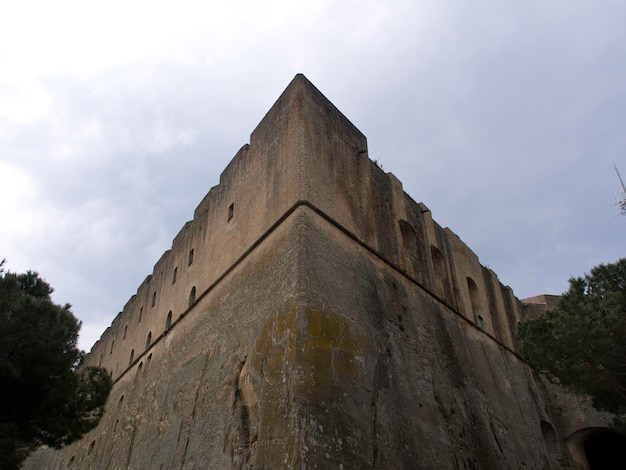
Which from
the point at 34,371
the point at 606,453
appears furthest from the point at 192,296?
the point at 606,453

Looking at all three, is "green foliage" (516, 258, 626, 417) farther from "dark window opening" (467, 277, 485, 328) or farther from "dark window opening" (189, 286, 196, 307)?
"dark window opening" (189, 286, 196, 307)

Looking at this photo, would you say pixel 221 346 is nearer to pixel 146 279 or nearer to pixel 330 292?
pixel 330 292

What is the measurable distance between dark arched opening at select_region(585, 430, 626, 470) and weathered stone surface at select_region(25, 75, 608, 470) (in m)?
1.00

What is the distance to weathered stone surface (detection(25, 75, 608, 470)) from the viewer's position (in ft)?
24.2

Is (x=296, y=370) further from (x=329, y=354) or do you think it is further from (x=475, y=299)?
(x=475, y=299)

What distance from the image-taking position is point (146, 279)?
1742 cm

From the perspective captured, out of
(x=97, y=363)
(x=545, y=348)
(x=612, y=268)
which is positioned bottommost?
(x=545, y=348)

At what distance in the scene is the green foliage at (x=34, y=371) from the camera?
888 centimetres

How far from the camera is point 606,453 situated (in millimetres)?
15609

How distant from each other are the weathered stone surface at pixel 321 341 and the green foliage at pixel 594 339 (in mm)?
1825

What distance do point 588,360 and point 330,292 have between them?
18.5 feet

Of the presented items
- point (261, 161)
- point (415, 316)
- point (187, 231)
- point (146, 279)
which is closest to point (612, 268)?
point (415, 316)

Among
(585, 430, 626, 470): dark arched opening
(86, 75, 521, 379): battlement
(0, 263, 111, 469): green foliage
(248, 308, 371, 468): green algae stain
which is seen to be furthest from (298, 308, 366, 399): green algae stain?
(585, 430, 626, 470): dark arched opening

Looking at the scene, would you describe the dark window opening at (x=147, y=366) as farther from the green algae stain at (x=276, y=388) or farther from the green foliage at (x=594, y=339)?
the green foliage at (x=594, y=339)
